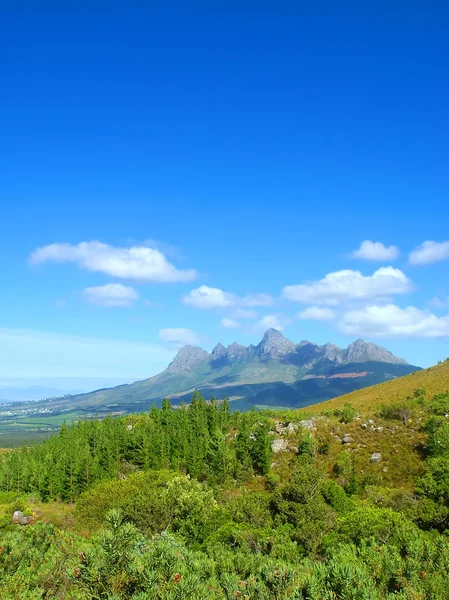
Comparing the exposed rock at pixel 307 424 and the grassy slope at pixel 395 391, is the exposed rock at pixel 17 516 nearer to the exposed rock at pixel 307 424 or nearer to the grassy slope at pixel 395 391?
the exposed rock at pixel 307 424

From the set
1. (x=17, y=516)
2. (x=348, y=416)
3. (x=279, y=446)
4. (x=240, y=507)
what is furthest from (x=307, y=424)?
(x=17, y=516)

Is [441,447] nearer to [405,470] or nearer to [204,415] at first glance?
[405,470]

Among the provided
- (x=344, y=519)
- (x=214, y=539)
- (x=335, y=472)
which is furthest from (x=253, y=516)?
(x=335, y=472)

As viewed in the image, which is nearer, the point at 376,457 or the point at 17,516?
the point at 17,516

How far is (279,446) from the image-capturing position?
88.0 metres

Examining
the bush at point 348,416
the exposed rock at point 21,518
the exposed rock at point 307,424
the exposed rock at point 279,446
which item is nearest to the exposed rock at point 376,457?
the bush at point 348,416

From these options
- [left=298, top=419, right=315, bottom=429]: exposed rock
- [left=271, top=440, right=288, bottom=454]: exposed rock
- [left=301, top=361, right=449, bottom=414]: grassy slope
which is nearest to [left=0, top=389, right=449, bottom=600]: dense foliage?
[left=271, top=440, right=288, bottom=454]: exposed rock

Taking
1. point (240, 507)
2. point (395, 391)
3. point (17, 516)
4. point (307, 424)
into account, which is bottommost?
point (17, 516)

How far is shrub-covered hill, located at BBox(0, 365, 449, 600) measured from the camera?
1653cm

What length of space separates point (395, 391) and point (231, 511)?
80.1 metres

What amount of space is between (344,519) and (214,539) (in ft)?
51.4

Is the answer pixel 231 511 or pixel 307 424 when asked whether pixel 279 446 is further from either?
pixel 231 511

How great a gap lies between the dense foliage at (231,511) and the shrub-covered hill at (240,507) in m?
0.14

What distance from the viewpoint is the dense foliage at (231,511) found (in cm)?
1627
